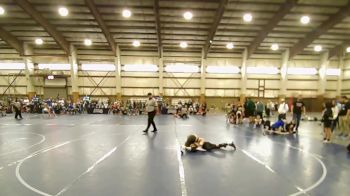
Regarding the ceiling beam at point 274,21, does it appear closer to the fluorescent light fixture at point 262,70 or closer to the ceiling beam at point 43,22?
the fluorescent light fixture at point 262,70

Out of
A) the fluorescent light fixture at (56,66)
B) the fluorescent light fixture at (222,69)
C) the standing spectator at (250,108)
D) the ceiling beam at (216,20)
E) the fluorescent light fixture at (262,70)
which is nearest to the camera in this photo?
the standing spectator at (250,108)

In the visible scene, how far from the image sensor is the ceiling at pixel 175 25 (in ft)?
68.1

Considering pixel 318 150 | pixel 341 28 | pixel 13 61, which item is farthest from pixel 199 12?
pixel 13 61

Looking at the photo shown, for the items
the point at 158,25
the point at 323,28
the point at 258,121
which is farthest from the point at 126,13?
the point at 323,28

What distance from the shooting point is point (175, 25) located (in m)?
24.5

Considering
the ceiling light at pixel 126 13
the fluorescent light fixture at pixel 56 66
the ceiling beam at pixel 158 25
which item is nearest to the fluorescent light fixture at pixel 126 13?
the ceiling light at pixel 126 13

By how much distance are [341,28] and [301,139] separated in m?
18.8

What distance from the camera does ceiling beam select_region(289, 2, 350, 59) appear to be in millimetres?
20500

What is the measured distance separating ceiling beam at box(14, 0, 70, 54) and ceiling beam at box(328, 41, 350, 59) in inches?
1198

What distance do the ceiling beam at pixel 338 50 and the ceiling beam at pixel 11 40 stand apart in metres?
35.6

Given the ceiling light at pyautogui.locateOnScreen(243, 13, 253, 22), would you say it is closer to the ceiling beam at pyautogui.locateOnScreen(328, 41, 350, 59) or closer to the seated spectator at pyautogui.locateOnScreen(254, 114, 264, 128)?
the seated spectator at pyautogui.locateOnScreen(254, 114, 264, 128)

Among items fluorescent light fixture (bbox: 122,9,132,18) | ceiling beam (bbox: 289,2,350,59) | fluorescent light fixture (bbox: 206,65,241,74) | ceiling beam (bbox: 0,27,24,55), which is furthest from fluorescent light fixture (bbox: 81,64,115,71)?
ceiling beam (bbox: 289,2,350,59)

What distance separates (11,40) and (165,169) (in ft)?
91.1

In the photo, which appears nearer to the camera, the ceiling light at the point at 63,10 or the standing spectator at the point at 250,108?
the standing spectator at the point at 250,108
